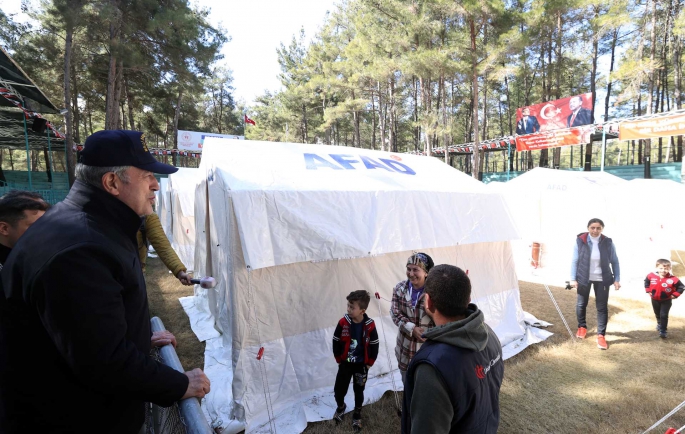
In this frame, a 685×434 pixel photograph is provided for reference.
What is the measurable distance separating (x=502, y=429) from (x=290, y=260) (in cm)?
269

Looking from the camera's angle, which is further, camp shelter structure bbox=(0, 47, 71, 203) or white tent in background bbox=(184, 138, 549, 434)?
camp shelter structure bbox=(0, 47, 71, 203)

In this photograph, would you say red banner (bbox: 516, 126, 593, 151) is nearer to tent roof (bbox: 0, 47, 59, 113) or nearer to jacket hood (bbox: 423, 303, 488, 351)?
jacket hood (bbox: 423, 303, 488, 351)

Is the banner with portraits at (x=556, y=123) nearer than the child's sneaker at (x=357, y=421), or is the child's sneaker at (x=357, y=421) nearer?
the child's sneaker at (x=357, y=421)

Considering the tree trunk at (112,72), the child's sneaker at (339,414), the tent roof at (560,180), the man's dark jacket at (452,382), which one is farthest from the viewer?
the tree trunk at (112,72)

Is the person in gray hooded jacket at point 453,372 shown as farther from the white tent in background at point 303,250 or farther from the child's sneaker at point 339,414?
the child's sneaker at point 339,414

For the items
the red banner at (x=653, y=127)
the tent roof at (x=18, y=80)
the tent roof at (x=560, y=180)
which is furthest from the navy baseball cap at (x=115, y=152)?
the red banner at (x=653, y=127)

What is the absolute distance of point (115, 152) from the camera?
119 cm

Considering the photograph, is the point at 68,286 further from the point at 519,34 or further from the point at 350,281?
the point at 519,34

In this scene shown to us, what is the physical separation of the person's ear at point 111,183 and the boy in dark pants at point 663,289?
21.9 ft

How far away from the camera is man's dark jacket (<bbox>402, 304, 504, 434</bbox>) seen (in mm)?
1369

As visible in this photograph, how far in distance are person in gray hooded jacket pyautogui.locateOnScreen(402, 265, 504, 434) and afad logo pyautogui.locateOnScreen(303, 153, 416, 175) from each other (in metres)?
2.78

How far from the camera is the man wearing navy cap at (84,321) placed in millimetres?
903

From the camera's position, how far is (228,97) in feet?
132

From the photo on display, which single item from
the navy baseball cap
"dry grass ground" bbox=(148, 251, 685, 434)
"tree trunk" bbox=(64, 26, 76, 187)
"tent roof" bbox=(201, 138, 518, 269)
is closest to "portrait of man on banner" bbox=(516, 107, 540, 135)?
"dry grass ground" bbox=(148, 251, 685, 434)
